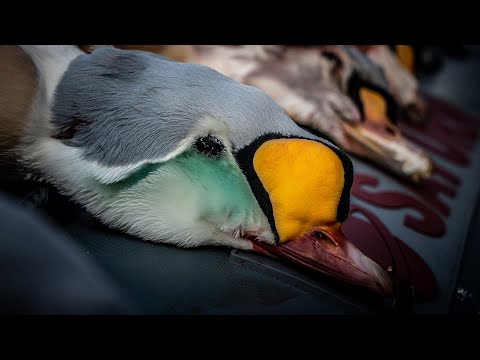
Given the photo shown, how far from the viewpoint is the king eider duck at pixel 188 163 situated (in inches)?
31.2

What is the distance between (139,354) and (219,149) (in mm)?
441

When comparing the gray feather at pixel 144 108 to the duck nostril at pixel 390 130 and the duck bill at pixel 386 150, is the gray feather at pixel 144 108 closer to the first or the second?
the duck bill at pixel 386 150

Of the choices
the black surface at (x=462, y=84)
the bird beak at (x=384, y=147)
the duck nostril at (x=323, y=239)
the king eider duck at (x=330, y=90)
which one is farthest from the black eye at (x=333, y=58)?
the duck nostril at (x=323, y=239)

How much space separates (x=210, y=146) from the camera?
794mm

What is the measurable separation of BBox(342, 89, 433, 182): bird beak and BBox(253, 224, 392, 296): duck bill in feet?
1.43

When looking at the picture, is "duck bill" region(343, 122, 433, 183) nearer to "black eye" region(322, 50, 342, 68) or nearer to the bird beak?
the bird beak

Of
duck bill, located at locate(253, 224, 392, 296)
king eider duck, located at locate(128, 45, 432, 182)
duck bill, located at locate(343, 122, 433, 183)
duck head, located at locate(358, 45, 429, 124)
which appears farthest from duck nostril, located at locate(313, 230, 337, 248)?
duck head, located at locate(358, 45, 429, 124)

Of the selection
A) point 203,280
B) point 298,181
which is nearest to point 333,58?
point 298,181

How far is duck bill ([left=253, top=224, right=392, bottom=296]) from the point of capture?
838 mm

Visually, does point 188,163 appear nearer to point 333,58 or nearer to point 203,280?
point 203,280

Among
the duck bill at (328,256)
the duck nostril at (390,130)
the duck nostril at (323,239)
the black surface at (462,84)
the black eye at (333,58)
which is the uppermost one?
the black surface at (462,84)

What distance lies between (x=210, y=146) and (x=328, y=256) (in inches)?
10.2
